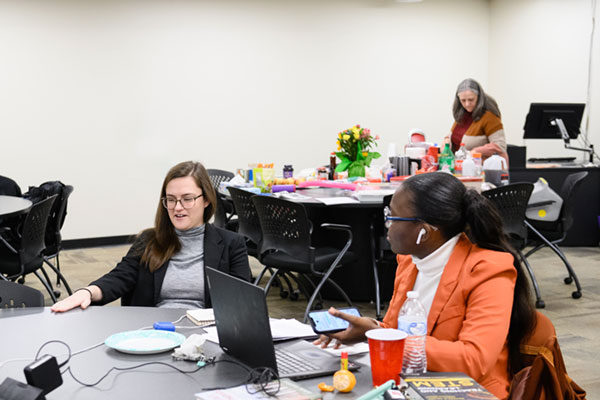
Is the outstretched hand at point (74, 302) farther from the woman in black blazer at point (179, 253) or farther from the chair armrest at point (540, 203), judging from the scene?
the chair armrest at point (540, 203)

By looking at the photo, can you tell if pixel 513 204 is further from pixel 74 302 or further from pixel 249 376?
pixel 249 376

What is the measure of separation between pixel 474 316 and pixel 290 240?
2771 mm

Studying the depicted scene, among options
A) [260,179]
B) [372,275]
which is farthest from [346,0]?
[372,275]

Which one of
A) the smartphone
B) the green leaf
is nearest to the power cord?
the smartphone

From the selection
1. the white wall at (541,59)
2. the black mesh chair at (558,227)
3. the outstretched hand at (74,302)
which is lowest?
the black mesh chair at (558,227)

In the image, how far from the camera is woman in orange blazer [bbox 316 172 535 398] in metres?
1.91

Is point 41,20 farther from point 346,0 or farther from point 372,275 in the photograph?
point 372,275

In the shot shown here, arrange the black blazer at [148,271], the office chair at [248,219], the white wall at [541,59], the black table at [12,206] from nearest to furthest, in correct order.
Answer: the black blazer at [148,271] < the black table at [12,206] < the office chair at [248,219] < the white wall at [541,59]

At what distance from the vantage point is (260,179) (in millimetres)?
5742

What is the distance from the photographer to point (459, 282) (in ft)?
6.66

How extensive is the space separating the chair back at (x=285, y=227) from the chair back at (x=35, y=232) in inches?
54.8

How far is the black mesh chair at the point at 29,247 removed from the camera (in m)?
4.62

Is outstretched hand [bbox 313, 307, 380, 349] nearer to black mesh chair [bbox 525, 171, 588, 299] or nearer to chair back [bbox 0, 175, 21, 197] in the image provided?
black mesh chair [bbox 525, 171, 588, 299]

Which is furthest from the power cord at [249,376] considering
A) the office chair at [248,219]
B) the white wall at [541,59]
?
the white wall at [541,59]
